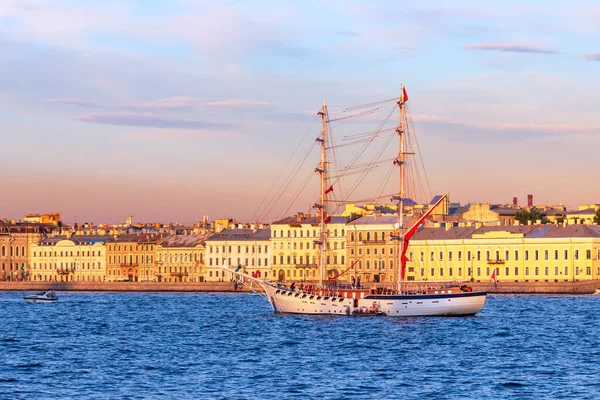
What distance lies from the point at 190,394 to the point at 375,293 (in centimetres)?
3114

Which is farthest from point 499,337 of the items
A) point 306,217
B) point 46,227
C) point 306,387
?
point 46,227

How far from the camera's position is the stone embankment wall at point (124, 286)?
12256 centimetres

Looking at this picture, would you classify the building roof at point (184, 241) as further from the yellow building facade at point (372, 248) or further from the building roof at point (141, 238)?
the yellow building facade at point (372, 248)

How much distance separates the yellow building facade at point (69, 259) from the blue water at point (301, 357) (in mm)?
76727

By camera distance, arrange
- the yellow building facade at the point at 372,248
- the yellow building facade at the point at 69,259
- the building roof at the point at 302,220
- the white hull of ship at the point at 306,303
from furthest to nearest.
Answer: the yellow building facade at the point at 69,259 → the building roof at the point at 302,220 → the yellow building facade at the point at 372,248 → the white hull of ship at the point at 306,303

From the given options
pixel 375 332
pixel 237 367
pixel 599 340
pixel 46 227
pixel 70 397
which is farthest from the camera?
pixel 46 227

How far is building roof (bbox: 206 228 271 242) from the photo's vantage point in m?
130

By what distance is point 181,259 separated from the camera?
136m

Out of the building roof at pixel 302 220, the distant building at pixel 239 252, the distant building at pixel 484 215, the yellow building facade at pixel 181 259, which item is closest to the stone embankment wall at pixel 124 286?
the distant building at pixel 239 252

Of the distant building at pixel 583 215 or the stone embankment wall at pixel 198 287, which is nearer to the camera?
the stone embankment wall at pixel 198 287

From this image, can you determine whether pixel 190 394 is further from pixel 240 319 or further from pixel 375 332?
pixel 240 319

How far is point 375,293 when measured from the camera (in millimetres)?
63875

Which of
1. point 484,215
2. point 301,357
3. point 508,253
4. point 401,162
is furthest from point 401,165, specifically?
point 484,215

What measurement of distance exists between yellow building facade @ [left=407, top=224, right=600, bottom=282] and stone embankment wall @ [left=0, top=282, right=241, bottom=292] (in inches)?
660
